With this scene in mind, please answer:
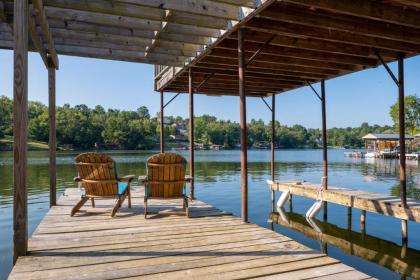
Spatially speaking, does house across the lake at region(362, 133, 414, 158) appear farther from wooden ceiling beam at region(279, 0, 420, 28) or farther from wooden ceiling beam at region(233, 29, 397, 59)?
wooden ceiling beam at region(279, 0, 420, 28)

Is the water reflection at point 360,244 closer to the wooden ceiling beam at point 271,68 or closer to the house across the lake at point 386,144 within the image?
the wooden ceiling beam at point 271,68

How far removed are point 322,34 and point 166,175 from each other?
3640 millimetres

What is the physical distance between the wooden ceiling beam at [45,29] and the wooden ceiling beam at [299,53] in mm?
2871

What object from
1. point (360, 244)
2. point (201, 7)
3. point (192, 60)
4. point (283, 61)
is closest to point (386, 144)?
point (360, 244)

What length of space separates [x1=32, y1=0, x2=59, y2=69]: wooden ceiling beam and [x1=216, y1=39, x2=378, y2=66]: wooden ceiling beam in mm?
2871

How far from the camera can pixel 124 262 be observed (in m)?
3.21

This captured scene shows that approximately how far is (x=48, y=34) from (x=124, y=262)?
391 cm

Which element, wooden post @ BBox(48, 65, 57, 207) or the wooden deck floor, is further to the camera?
wooden post @ BBox(48, 65, 57, 207)

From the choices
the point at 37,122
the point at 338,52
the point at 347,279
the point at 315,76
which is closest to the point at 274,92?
the point at 315,76

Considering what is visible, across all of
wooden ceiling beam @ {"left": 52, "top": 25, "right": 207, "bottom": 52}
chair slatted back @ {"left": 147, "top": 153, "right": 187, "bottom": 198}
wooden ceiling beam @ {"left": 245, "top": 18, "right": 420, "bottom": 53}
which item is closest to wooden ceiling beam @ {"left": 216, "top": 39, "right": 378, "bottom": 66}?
wooden ceiling beam @ {"left": 52, "top": 25, "right": 207, "bottom": 52}

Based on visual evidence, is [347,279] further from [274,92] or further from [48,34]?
[274,92]

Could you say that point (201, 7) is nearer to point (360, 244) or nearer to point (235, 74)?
point (235, 74)

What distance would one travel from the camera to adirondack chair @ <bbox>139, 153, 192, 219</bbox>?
211 inches

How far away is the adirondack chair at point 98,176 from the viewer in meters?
5.40
